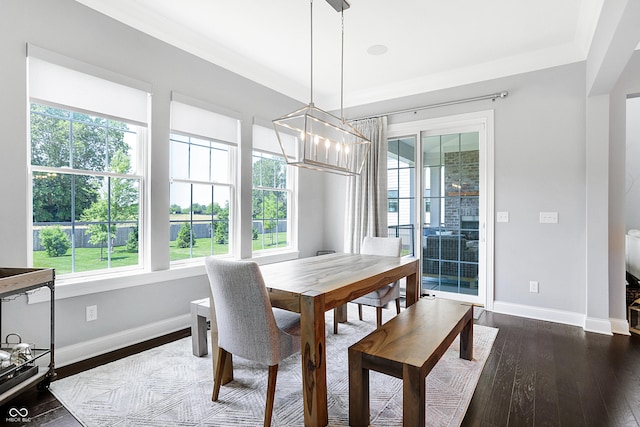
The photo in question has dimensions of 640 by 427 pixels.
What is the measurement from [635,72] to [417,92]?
2.06 meters

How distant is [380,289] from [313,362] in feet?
4.62

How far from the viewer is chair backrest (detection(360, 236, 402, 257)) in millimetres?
3482

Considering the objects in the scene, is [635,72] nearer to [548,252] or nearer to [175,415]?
[548,252]

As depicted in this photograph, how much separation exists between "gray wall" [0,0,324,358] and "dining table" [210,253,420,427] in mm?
1107

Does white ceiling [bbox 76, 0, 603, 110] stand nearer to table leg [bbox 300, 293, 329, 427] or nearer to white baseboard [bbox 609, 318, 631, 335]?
table leg [bbox 300, 293, 329, 427]

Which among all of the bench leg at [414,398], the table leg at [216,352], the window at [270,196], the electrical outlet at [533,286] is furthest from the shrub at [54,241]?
the electrical outlet at [533,286]

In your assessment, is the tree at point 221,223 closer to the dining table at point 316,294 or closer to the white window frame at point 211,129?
the white window frame at point 211,129

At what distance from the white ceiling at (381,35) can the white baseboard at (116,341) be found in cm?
259

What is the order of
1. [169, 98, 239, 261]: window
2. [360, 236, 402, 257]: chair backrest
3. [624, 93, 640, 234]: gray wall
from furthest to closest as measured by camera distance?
1. [624, 93, 640, 234]: gray wall
2. [360, 236, 402, 257]: chair backrest
3. [169, 98, 239, 261]: window

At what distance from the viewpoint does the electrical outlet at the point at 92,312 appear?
2.53 m

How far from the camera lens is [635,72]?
9.98 ft

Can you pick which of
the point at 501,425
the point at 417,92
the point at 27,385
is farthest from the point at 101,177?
the point at 417,92

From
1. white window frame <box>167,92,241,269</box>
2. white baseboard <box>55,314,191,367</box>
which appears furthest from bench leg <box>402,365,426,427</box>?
white window frame <box>167,92,241,269</box>

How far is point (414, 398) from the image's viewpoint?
5.01 feet
